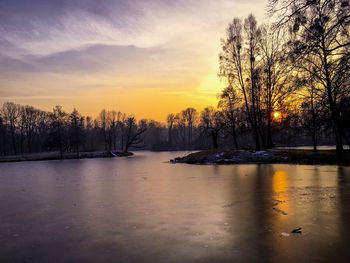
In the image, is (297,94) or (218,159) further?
(218,159)

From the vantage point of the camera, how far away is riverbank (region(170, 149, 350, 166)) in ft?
84.1

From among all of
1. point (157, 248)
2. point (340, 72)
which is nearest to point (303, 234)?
point (157, 248)

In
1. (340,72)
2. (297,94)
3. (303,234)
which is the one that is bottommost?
(303,234)

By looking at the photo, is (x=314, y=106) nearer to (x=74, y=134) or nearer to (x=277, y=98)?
(x=277, y=98)

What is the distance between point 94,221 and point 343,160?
65.4 feet

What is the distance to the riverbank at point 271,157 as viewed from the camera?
84.1 ft

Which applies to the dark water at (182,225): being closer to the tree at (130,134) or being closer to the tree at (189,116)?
the tree at (130,134)

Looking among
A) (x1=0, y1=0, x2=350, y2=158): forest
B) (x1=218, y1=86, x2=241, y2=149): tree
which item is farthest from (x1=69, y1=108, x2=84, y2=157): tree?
(x1=218, y1=86, x2=241, y2=149): tree

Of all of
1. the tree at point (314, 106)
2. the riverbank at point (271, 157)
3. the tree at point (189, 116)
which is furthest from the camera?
the tree at point (189, 116)

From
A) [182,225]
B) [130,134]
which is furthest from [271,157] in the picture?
[130,134]

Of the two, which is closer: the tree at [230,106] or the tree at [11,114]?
the tree at [230,106]

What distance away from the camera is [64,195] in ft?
44.3

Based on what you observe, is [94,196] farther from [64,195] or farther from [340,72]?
[340,72]

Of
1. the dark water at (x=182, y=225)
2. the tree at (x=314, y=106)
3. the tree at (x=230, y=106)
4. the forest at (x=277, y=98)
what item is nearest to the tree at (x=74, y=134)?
the forest at (x=277, y=98)
